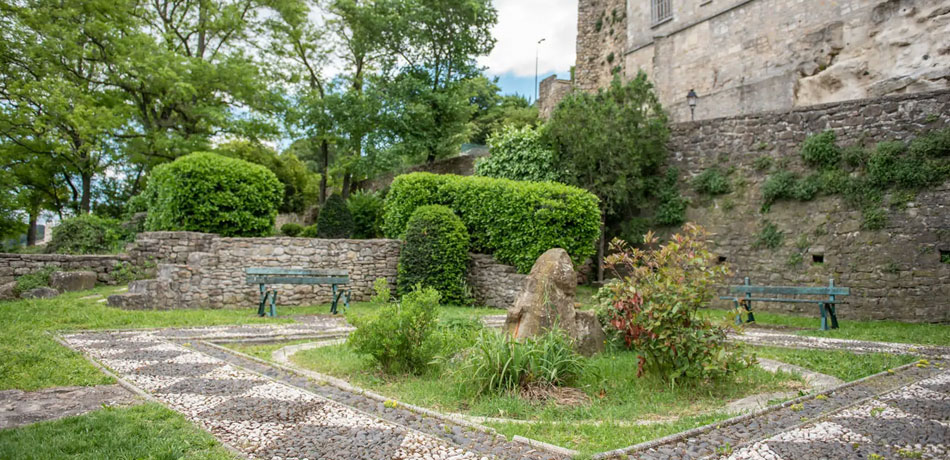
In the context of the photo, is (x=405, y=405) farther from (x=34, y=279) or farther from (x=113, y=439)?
(x=34, y=279)

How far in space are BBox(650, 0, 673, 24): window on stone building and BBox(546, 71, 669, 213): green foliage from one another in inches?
213

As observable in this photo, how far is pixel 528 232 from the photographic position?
12.5m

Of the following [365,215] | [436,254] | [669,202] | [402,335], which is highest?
[669,202]

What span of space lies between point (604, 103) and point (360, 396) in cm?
1171

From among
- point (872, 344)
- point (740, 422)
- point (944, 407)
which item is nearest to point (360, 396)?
point (740, 422)

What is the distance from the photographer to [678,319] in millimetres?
4652

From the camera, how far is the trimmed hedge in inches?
493

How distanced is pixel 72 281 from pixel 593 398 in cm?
1212

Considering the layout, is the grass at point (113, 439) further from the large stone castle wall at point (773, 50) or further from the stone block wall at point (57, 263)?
the large stone castle wall at point (773, 50)

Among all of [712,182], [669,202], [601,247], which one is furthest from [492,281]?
[712,182]

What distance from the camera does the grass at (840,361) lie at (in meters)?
5.33

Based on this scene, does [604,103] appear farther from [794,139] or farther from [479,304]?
[479,304]

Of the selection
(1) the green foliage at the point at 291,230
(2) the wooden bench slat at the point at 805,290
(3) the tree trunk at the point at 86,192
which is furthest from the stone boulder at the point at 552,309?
(3) the tree trunk at the point at 86,192

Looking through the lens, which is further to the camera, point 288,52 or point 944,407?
point 288,52
